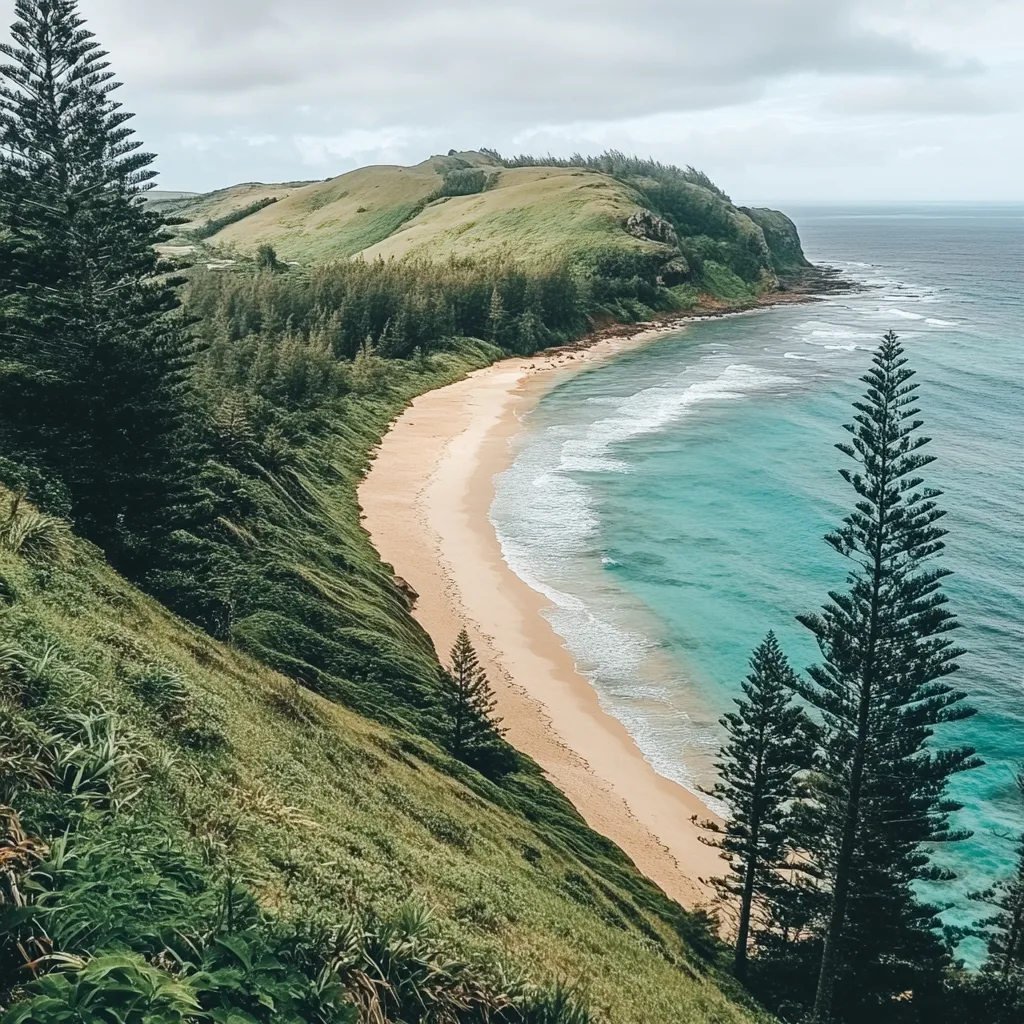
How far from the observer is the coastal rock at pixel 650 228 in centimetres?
12531

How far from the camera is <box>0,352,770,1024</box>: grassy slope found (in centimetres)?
885

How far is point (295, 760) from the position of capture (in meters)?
12.5

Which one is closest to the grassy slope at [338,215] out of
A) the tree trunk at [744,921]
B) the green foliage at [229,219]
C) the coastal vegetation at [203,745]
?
the green foliage at [229,219]

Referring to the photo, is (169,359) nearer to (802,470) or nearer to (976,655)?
(976,655)

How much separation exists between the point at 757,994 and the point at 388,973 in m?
Result: 16.2

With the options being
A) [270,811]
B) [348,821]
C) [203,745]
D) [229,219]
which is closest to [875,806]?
[348,821]

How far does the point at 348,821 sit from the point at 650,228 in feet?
418

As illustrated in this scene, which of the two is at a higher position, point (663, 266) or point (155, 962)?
point (663, 266)

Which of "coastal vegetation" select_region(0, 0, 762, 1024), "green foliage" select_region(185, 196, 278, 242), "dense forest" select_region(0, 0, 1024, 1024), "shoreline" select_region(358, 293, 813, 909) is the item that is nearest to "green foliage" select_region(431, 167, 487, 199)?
"green foliage" select_region(185, 196, 278, 242)

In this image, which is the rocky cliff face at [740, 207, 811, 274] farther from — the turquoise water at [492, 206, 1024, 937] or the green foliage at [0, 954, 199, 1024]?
the green foliage at [0, 954, 199, 1024]

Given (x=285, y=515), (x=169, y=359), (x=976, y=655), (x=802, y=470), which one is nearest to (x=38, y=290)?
(x=169, y=359)

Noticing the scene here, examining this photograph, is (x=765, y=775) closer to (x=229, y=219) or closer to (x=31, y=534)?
(x=31, y=534)

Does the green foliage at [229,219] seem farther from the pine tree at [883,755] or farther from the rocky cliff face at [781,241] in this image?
the pine tree at [883,755]

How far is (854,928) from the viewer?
2034 cm
